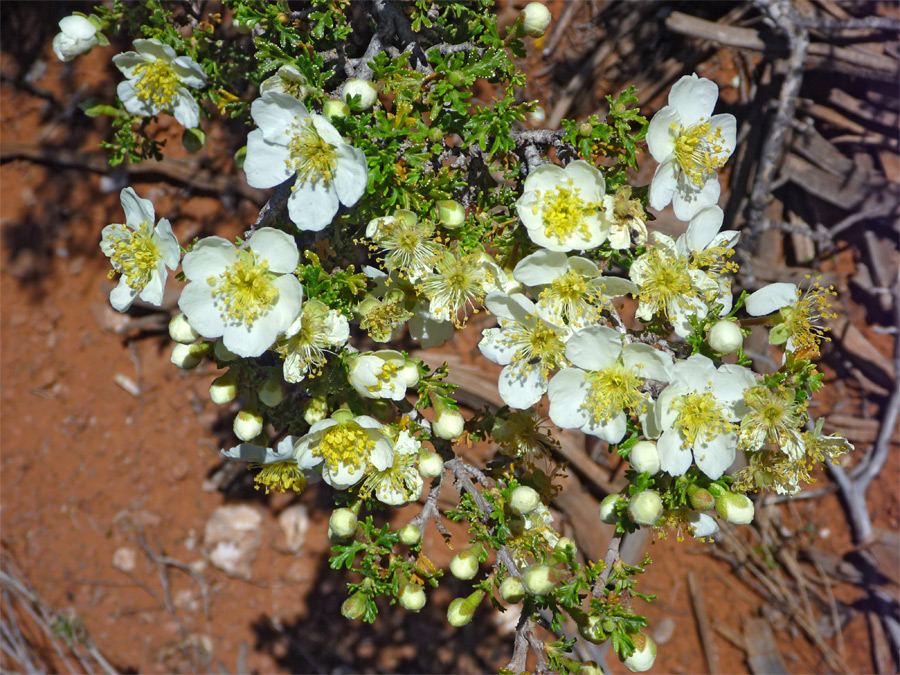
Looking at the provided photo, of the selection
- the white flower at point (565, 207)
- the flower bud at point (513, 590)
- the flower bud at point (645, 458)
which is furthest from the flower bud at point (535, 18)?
the flower bud at point (513, 590)

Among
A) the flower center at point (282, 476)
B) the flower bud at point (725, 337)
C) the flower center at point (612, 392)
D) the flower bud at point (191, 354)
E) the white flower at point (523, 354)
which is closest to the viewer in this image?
the flower bud at point (725, 337)

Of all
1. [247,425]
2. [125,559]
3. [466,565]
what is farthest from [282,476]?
[125,559]

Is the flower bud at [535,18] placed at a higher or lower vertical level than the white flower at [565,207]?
higher

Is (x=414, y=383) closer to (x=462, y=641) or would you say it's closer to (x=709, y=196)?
(x=709, y=196)

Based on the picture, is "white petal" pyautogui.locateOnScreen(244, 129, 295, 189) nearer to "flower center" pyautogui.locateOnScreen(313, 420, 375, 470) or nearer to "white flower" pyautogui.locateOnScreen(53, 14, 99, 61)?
A: "flower center" pyautogui.locateOnScreen(313, 420, 375, 470)

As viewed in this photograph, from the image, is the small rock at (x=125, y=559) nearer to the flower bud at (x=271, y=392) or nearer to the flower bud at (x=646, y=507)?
the flower bud at (x=271, y=392)

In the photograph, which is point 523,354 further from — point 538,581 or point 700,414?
point 538,581

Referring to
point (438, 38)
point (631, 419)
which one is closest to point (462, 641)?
point (631, 419)

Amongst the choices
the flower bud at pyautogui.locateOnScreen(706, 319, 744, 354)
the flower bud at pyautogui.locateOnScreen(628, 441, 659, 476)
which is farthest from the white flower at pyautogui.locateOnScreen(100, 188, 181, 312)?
the flower bud at pyautogui.locateOnScreen(706, 319, 744, 354)
